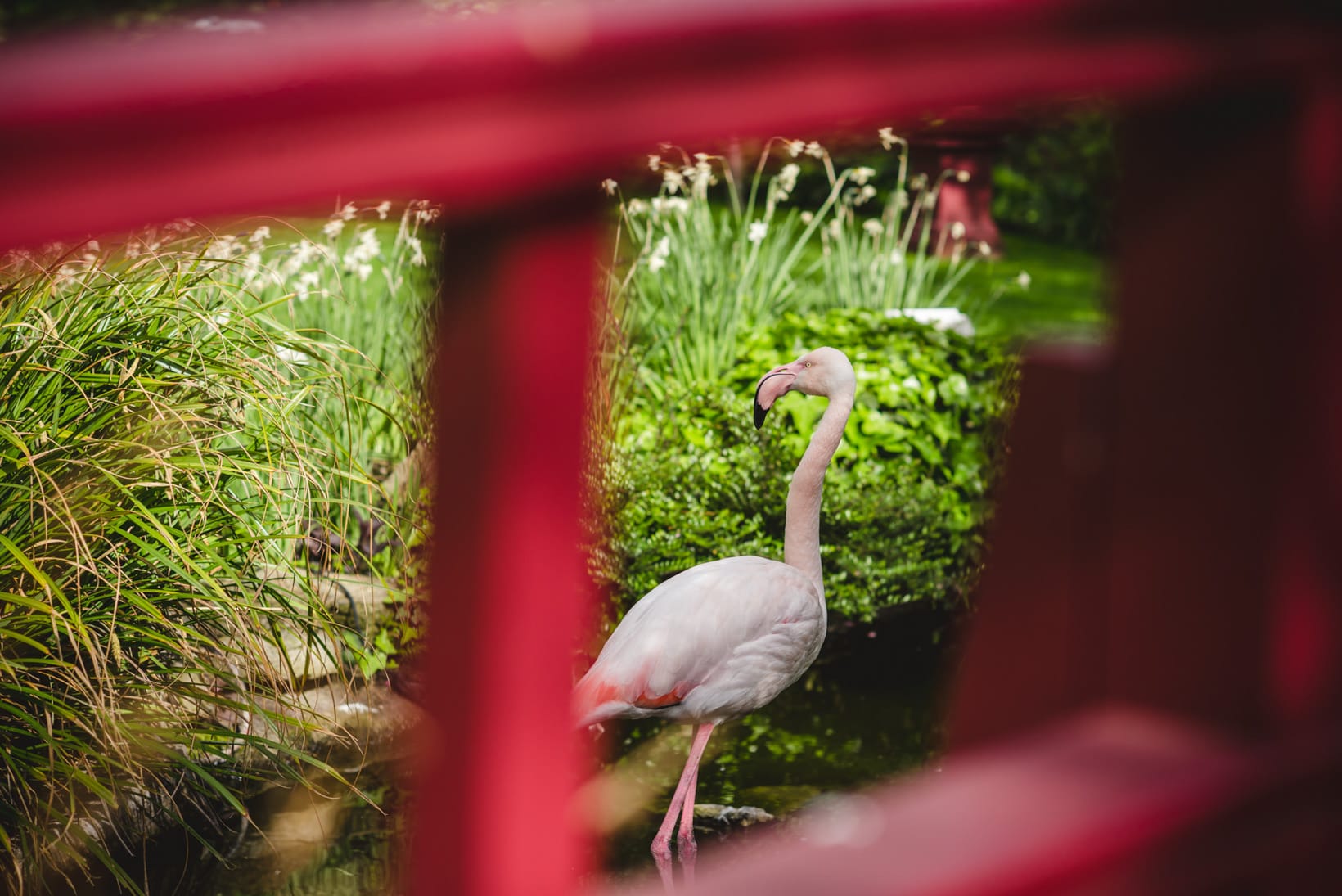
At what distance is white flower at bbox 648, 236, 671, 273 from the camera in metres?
4.71

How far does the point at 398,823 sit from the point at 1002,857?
2712 millimetres

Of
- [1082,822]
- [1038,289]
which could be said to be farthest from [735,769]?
[1038,289]

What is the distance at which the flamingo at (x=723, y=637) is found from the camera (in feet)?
9.71

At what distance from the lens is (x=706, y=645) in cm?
297

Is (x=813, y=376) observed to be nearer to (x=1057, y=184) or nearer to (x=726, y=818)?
(x=726, y=818)

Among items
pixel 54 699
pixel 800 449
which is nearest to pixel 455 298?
pixel 54 699

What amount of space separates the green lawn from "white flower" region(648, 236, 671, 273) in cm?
125

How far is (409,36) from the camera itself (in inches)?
15.8

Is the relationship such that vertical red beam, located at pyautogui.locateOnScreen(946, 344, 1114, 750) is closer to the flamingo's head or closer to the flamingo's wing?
the flamingo's wing

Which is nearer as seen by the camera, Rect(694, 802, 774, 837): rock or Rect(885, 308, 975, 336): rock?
Rect(694, 802, 774, 837): rock

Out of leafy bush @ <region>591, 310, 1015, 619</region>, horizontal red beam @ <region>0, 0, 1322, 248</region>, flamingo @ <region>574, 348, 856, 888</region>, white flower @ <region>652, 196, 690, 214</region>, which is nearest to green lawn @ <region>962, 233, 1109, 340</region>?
leafy bush @ <region>591, 310, 1015, 619</region>

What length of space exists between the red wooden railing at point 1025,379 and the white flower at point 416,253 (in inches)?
155

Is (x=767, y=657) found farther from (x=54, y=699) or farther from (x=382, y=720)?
(x=54, y=699)

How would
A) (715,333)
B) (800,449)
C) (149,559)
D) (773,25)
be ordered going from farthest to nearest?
(715,333) → (800,449) → (149,559) → (773,25)
